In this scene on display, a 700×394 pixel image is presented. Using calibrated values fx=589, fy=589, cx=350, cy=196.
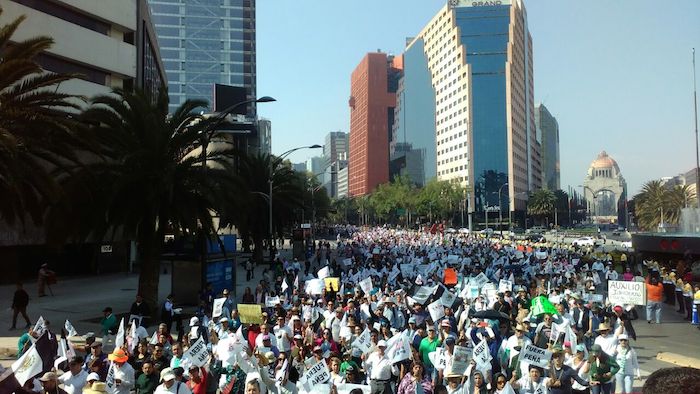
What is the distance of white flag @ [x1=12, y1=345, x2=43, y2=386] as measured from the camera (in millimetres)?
7629

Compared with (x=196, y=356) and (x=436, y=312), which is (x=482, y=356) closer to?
(x=436, y=312)

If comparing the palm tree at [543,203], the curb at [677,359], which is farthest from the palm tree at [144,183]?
the palm tree at [543,203]

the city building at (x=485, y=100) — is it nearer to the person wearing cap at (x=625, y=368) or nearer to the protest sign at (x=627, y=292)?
the protest sign at (x=627, y=292)

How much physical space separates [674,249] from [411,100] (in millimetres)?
146886

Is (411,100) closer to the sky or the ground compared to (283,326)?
closer to the sky

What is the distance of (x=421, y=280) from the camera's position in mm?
21188

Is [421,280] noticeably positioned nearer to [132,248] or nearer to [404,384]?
[404,384]

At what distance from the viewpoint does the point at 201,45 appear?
128125 millimetres

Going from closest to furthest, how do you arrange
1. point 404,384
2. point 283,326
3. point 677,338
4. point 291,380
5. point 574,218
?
point 404,384 → point 291,380 → point 283,326 → point 677,338 → point 574,218

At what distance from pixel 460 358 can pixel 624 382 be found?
304 centimetres

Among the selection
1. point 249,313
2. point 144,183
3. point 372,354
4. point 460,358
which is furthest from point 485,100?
point 460,358

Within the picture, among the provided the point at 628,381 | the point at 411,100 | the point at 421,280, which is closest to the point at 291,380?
the point at 628,381

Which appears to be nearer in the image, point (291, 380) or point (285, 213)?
point (291, 380)

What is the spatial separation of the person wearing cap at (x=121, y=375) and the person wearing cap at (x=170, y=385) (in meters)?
1.35
